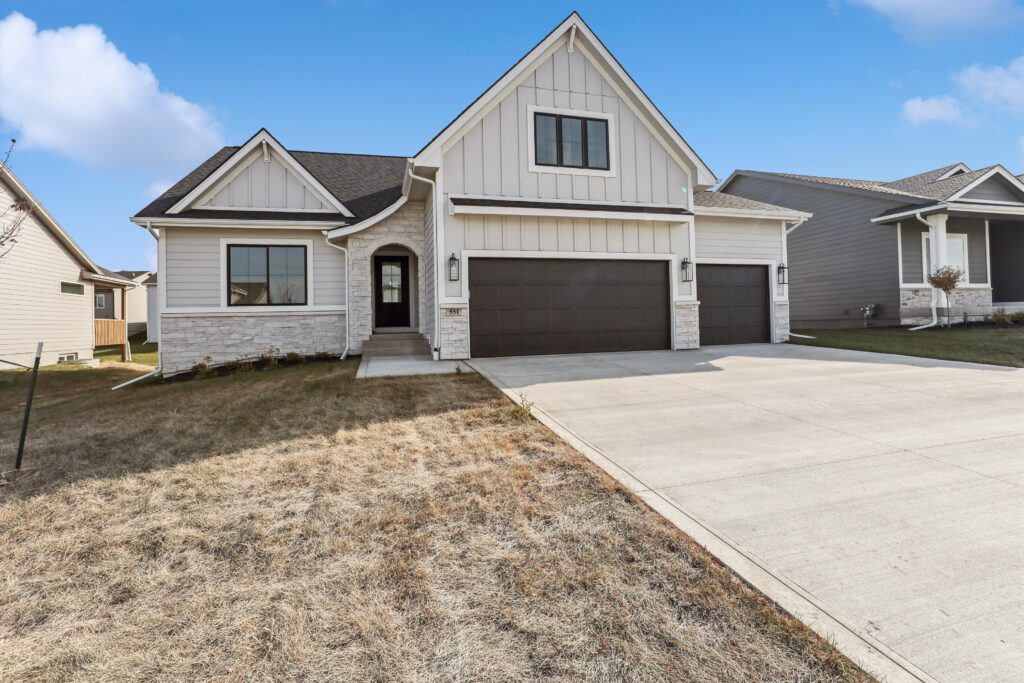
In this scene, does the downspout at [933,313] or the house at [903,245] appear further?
the house at [903,245]

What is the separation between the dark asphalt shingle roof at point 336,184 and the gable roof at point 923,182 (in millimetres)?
15430

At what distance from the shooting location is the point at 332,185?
14570 mm

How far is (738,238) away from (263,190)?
13.1 metres

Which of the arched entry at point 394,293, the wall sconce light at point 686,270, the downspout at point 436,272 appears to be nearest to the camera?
the downspout at point 436,272

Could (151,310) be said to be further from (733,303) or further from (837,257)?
(837,257)

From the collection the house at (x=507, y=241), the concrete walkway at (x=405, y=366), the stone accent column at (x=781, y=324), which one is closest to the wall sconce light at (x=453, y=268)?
the house at (x=507, y=241)

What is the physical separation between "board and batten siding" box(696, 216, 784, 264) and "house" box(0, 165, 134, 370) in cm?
1872

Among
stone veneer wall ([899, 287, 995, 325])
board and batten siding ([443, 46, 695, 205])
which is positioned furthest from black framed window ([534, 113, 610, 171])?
stone veneer wall ([899, 287, 995, 325])

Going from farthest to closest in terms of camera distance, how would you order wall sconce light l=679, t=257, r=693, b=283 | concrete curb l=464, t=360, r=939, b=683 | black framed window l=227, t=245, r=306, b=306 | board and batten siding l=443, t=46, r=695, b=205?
1. black framed window l=227, t=245, r=306, b=306
2. wall sconce light l=679, t=257, r=693, b=283
3. board and batten siding l=443, t=46, r=695, b=205
4. concrete curb l=464, t=360, r=939, b=683

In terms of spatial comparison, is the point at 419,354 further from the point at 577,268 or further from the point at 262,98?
the point at 262,98

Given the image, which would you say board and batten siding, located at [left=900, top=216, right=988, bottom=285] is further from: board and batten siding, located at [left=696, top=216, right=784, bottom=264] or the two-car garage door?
the two-car garage door

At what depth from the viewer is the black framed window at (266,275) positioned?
12.4m

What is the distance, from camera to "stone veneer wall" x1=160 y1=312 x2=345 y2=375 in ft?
39.4

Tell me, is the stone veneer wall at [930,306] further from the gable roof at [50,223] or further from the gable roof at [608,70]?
the gable roof at [50,223]
